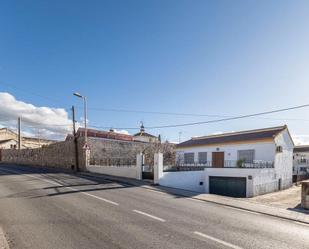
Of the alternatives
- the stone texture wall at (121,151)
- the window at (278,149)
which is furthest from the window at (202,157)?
the window at (278,149)

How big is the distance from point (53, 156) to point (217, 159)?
20.2 meters

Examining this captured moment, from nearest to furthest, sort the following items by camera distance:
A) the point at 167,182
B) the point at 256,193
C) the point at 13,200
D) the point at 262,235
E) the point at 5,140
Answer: the point at 262,235 → the point at 13,200 → the point at 167,182 → the point at 256,193 → the point at 5,140

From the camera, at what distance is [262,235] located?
6219 mm

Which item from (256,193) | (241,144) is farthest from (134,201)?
(241,144)

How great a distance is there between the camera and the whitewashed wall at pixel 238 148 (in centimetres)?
2122

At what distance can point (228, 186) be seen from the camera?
18.7 metres

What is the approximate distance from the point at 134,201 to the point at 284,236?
552 cm

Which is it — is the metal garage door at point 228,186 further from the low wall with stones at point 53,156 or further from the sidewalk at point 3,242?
the sidewalk at point 3,242

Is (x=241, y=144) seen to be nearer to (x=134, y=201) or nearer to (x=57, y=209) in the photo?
(x=134, y=201)

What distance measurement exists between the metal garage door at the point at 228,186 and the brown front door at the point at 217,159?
5177 millimetres

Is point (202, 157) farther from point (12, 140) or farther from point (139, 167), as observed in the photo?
point (12, 140)

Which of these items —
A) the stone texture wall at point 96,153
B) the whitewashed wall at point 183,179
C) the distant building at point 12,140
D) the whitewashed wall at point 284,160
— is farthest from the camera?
the distant building at point 12,140

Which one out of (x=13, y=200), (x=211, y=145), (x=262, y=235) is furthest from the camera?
(x=211, y=145)

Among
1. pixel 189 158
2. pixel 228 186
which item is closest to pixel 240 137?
pixel 189 158
